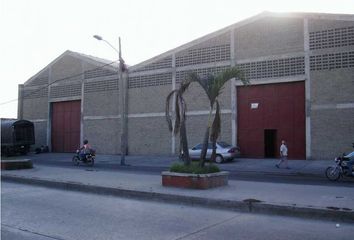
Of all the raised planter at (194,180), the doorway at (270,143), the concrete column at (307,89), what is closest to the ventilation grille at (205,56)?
the concrete column at (307,89)

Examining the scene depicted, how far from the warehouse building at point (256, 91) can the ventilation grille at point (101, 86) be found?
93 mm

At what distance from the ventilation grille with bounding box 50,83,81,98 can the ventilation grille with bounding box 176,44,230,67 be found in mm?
12602

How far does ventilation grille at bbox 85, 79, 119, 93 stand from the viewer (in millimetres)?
38188

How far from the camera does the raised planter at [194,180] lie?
1182cm

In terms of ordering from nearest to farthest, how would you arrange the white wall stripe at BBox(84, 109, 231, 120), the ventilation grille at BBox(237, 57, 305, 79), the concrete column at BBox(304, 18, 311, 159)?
the concrete column at BBox(304, 18, 311, 159)
the ventilation grille at BBox(237, 57, 305, 79)
the white wall stripe at BBox(84, 109, 231, 120)

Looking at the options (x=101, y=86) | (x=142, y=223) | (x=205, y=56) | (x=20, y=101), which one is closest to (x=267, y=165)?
(x=205, y=56)

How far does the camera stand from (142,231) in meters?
7.46

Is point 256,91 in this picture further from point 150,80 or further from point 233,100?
point 150,80

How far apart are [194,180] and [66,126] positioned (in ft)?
108

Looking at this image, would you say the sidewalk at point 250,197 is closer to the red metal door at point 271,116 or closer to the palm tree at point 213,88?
the palm tree at point 213,88

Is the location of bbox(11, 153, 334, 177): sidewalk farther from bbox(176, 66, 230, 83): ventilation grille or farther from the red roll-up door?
the red roll-up door

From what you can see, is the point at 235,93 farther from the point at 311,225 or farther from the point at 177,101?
the point at 311,225

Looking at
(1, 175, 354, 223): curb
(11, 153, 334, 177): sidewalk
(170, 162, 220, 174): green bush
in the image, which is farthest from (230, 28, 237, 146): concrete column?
(1, 175, 354, 223): curb

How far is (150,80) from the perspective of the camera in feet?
117
